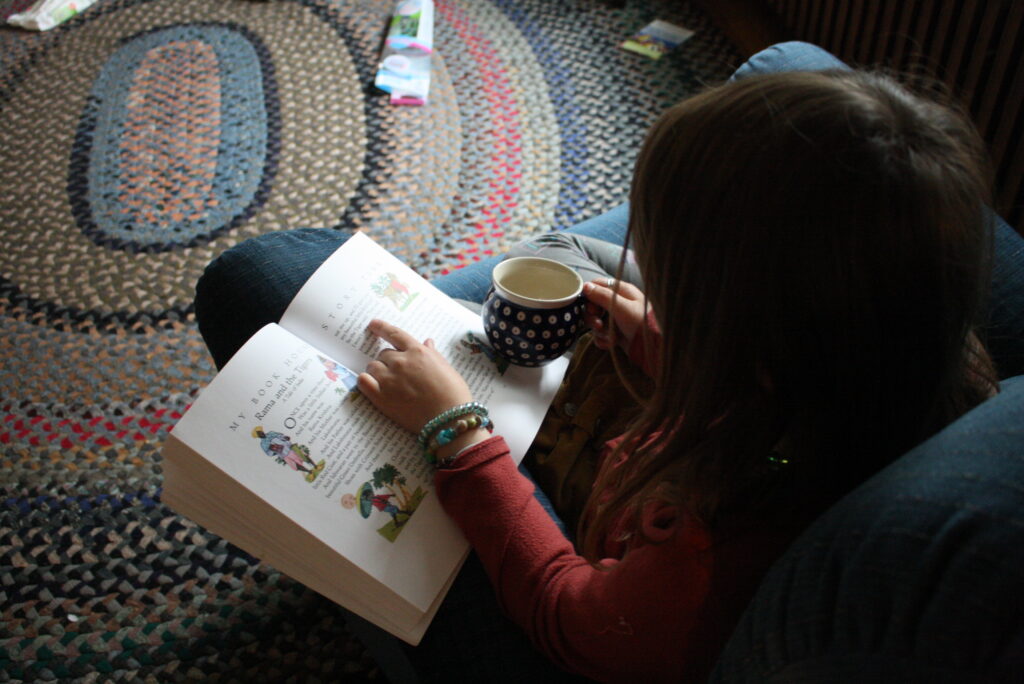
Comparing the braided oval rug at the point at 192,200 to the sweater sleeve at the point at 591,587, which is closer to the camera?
the sweater sleeve at the point at 591,587

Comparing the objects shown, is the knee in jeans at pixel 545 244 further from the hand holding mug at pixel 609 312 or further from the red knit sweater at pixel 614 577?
the red knit sweater at pixel 614 577

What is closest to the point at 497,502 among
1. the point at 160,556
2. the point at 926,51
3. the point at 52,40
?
the point at 160,556

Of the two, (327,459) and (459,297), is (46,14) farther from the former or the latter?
(327,459)

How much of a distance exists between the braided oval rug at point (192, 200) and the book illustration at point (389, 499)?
1.30ft

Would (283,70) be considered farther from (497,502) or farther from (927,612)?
(927,612)

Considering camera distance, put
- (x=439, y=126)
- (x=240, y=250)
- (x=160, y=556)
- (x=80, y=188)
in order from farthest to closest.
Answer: (x=439, y=126), (x=80, y=188), (x=160, y=556), (x=240, y=250)

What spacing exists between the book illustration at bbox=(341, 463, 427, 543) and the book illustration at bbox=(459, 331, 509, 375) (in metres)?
0.16

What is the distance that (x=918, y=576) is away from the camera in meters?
0.37

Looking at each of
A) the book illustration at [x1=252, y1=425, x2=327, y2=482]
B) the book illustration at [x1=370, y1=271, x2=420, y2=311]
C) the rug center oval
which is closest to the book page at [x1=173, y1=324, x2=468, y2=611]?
the book illustration at [x1=252, y1=425, x2=327, y2=482]

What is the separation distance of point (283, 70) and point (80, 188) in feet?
1.77

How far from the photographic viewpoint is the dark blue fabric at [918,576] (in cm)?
36

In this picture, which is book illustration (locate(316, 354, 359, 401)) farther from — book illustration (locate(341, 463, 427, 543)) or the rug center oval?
the rug center oval

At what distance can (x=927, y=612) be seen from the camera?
1.21 ft

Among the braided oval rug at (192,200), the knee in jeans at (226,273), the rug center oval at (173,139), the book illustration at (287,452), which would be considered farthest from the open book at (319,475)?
the rug center oval at (173,139)
